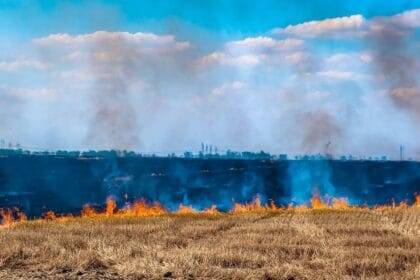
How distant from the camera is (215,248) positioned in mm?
19406

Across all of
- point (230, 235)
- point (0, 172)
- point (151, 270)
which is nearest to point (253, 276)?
point (151, 270)

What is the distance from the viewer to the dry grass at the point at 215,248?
16.3 m

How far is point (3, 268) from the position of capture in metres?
17.6

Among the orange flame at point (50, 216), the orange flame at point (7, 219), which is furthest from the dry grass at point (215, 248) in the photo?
the orange flame at point (50, 216)

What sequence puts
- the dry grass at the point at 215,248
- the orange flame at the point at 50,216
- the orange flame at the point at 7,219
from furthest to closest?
the orange flame at the point at 50,216, the orange flame at the point at 7,219, the dry grass at the point at 215,248

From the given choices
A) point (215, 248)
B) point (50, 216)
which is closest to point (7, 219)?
point (50, 216)

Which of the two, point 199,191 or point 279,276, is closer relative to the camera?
point 279,276

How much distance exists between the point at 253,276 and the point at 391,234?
8316 millimetres

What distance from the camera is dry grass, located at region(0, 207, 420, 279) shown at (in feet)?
53.6

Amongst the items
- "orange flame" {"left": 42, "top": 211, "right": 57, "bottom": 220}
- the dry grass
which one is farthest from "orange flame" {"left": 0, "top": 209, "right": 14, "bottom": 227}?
the dry grass

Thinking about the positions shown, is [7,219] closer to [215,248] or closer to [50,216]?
[50,216]

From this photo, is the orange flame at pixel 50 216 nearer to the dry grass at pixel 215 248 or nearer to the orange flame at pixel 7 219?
the orange flame at pixel 7 219

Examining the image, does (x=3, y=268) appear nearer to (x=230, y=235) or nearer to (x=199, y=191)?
(x=230, y=235)

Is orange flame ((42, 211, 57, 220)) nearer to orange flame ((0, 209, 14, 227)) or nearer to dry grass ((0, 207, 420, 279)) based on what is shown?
orange flame ((0, 209, 14, 227))
